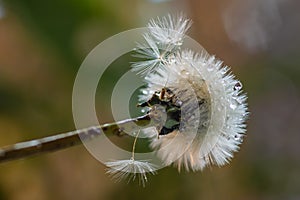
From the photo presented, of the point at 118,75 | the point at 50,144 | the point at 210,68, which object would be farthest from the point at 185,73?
the point at 118,75

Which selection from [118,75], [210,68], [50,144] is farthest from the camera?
[118,75]

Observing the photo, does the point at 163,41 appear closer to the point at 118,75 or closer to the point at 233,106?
the point at 233,106

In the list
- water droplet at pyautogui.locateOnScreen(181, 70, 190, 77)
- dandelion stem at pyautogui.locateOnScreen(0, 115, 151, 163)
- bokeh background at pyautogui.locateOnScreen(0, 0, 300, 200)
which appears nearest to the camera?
dandelion stem at pyautogui.locateOnScreen(0, 115, 151, 163)

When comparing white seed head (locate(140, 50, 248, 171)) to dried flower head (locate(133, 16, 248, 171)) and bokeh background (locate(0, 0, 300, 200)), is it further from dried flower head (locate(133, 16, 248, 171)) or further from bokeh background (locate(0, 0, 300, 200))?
bokeh background (locate(0, 0, 300, 200))

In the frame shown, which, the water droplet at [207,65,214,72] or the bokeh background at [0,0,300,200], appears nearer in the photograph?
the water droplet at [207,65,214,72]

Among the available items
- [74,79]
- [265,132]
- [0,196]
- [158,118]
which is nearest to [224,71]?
[158,118]

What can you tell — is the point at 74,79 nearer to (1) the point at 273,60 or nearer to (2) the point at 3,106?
(2) the point at 3,106

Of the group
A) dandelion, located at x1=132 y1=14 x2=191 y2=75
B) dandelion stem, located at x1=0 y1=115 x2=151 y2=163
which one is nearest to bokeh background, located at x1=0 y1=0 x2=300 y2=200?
dandelion, located at x1=132 y1=14 x2=191 y2=75

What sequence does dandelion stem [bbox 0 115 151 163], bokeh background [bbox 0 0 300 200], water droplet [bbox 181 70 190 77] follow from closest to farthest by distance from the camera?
dandelion stem [bbox 0 115 151 163] → water droplet [bbox 181 70 190 77] → bokeh background [bbox 0 0 300 200]

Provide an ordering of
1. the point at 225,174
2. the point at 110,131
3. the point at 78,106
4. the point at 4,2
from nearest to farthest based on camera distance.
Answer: the point at 110,131
the point at 78,106
the point at 4,2
the point at 225,174
